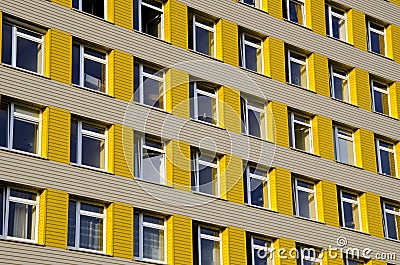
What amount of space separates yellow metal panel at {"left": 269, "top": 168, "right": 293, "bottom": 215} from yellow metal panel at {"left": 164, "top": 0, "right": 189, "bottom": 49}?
5.82 meters

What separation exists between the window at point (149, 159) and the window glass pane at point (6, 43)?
5.16m

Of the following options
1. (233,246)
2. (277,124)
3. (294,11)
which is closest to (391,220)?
(277,124)

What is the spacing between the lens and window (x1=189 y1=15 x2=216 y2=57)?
121ft

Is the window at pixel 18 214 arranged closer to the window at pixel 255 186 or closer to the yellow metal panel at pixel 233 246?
the yellow metal panel at pixel 233 246

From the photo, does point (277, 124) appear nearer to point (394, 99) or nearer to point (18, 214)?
point (394, 99)

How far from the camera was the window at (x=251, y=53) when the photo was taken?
38.4 m

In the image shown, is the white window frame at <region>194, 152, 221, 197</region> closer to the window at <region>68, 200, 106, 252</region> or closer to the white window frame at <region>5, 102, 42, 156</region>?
the window at <region>68, 200, 106, 252</region>

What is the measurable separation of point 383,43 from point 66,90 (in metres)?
17.9

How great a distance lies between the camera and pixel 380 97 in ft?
143

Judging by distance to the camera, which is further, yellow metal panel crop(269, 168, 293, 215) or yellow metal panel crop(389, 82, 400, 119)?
yellow metal panel crop(389, 82, 400, 119)

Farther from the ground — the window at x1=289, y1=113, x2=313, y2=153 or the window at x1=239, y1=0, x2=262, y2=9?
the window at x1=239, y1=0, x2=262, y2=9

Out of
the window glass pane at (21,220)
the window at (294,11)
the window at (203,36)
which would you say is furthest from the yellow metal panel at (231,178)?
the window glass pane at (21,220)

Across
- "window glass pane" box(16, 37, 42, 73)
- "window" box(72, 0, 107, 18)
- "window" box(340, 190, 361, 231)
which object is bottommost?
"window" box(340, 190, 361, 231)

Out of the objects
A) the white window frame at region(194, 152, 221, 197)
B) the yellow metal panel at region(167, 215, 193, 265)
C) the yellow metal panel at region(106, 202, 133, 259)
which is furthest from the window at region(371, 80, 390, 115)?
the yellow metal panel at region(106, 202, 133, 259)
